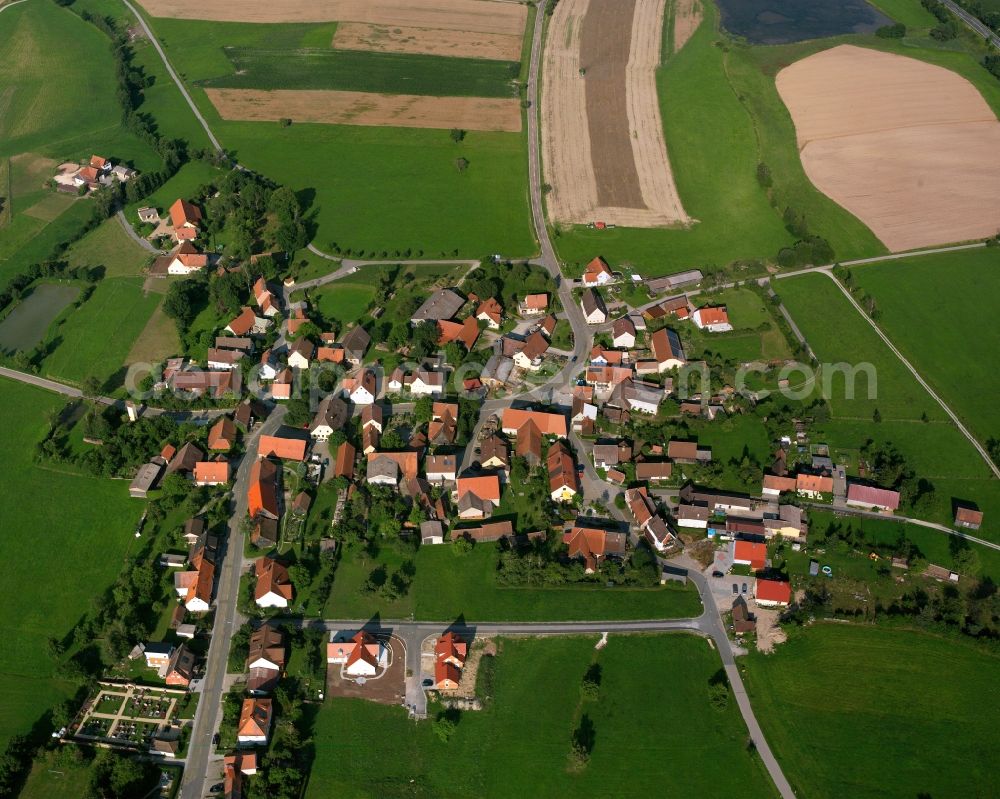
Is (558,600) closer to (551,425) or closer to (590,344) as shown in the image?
(551,425)

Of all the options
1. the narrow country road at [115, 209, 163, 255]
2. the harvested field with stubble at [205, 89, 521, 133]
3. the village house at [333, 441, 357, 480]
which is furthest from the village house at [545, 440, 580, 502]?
the harvested field with stubble at [205, 89, 521, 133]

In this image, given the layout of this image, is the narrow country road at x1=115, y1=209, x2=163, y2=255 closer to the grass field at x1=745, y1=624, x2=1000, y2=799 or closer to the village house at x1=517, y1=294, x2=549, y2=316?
the village house at x1=517, y1=294, x2=549, y2=316

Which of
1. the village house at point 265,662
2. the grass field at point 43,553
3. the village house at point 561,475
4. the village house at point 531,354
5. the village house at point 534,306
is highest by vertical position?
the village house at point 534,306

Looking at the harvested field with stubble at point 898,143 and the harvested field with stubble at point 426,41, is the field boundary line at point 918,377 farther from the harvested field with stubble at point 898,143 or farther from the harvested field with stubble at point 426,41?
the harvested field with stubble at point 426,41

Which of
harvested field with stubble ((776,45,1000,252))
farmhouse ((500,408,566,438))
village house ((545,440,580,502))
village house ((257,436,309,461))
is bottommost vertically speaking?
village house ((257,436,309,461))

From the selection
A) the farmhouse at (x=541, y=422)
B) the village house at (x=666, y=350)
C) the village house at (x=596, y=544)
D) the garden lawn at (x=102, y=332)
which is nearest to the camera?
the village house at (x=596, y=544)

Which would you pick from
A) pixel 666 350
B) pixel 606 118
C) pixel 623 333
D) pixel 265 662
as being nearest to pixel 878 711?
pixel 666 350

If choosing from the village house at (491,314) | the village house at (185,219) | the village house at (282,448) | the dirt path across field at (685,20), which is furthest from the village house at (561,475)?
the dirt path across field at (685,20)
